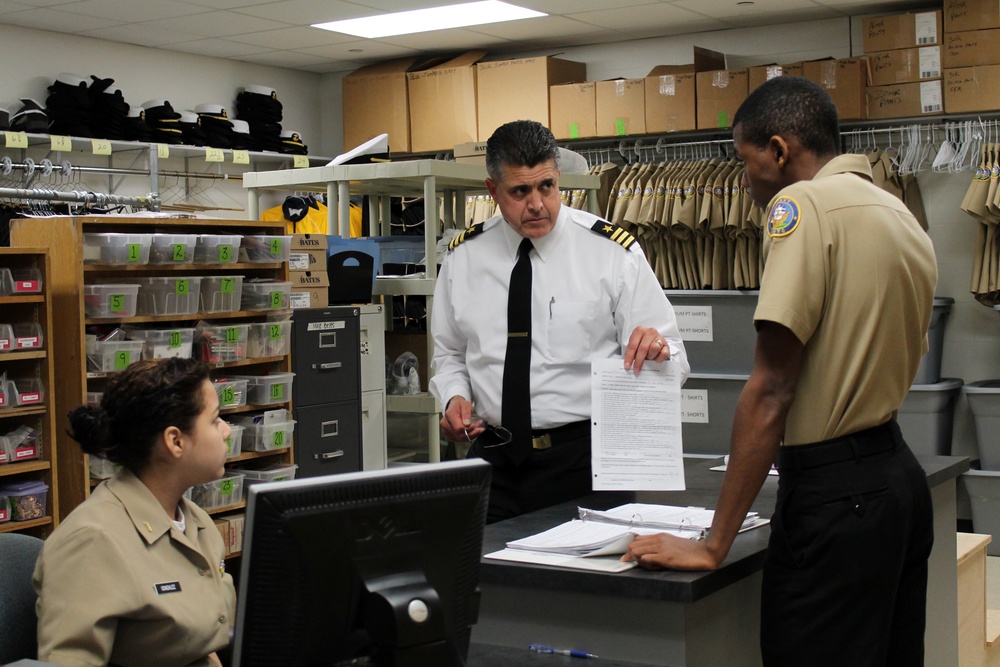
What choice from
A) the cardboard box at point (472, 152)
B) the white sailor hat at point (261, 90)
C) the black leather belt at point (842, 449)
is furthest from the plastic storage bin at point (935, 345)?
the white sailor hat at point (261, 90)

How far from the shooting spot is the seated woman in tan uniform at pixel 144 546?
5.64 feet

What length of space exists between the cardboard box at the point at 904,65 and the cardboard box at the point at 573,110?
66.6 inches

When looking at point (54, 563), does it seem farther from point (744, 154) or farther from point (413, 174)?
point (413, 174)

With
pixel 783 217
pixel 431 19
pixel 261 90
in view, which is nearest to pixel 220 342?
pixel 783 217

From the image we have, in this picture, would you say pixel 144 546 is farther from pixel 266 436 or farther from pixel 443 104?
pixel 443 104

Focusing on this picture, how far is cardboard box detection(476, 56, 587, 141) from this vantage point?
710 centimetres

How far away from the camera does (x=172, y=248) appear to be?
4055 mm

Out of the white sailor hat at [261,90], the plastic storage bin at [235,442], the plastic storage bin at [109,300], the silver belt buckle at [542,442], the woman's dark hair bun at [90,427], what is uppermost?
the white sailor hat at [261,90]

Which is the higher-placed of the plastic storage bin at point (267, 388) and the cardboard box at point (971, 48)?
the cardboard box at point (971, 48)

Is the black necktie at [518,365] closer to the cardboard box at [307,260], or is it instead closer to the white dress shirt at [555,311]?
the white dress shirt at [555,311]

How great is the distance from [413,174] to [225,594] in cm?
280

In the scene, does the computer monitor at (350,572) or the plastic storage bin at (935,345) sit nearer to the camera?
the computer monitor at (350,572)

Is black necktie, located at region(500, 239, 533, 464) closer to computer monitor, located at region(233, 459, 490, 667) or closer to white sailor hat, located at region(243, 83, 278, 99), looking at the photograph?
computer monitor, located at region(233, 459, 490, 667)

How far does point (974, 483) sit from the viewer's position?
5.66 meters
